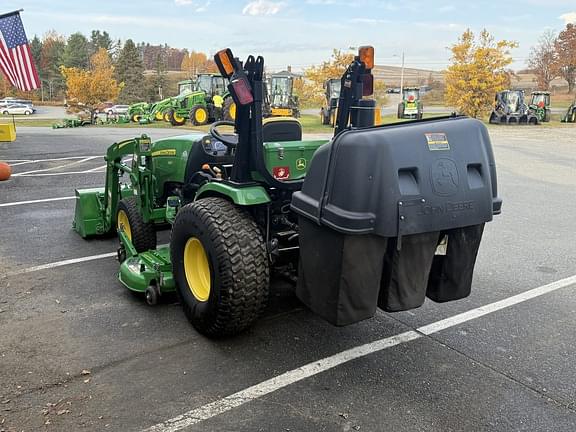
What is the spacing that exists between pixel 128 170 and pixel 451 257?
3.67 m

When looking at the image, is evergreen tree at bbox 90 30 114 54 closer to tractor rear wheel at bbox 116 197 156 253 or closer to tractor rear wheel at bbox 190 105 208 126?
tractor rear wheel at bbox 190 105 208 126

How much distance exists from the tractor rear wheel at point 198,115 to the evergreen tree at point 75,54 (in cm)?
5381

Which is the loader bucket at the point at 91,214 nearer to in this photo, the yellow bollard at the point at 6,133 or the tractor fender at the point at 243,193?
the yellow bollard at the point at 6,133

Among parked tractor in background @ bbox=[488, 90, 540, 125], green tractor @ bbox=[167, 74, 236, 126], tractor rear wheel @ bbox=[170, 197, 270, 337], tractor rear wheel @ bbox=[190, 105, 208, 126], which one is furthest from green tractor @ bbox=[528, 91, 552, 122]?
tractor rear wheel @ bbox=[170, 197, 270, 337]

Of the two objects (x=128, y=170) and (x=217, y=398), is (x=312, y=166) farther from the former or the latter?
(x=128, y=170)

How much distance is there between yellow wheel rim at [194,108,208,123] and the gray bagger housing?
22.9 meters

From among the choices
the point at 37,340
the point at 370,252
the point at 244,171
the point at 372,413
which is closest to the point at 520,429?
the point at 372,413

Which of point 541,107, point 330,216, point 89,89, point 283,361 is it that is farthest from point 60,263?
point 541,107

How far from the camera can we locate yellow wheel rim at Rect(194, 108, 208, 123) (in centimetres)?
2522

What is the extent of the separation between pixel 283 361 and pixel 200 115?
22.9m

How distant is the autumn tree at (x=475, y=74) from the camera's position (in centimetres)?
3166

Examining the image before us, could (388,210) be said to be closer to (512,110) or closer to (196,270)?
(196,270)

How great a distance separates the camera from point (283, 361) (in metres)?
3.57

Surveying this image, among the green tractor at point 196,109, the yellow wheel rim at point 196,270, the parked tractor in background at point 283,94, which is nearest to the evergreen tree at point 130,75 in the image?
the parked tractor in background at point 283,94
